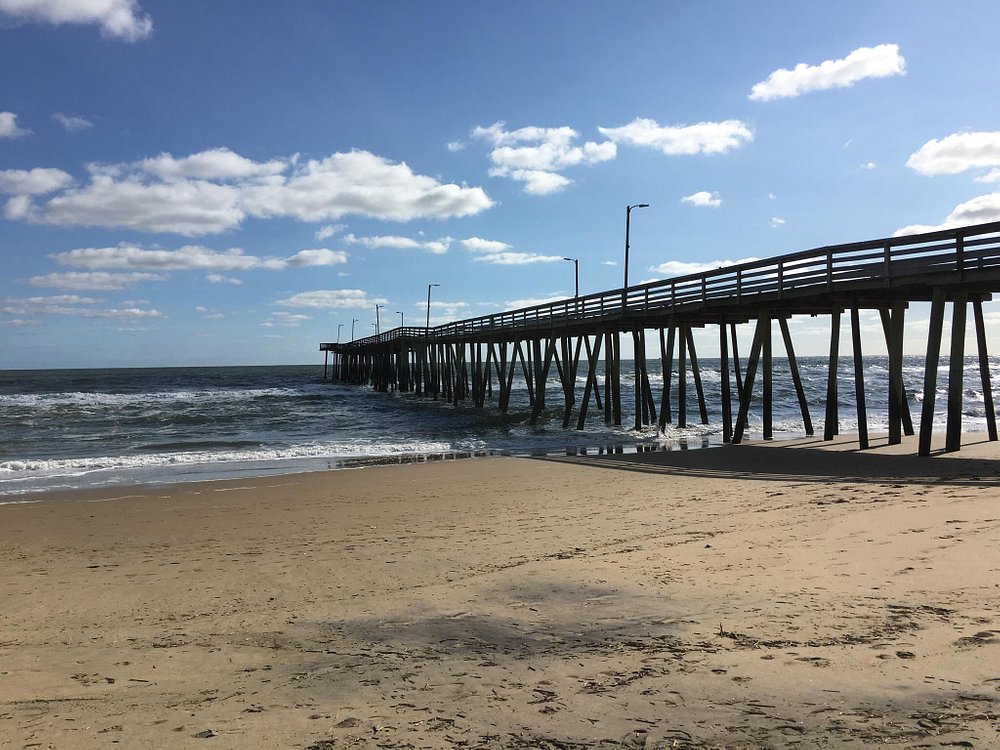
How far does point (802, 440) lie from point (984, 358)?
13.4 ft

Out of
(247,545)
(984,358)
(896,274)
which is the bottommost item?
(247,545)

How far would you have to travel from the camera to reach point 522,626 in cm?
455

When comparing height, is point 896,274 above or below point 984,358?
above

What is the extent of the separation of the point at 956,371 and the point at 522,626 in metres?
11.1

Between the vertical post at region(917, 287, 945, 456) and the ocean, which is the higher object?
the vertical post at region(917, 287, 945, 456)

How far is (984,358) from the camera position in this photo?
14656mm

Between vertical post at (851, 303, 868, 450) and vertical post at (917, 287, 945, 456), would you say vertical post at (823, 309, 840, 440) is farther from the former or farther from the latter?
vertical post at (917, 287, 945, 456)

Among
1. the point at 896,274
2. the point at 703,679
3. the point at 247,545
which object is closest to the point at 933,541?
the point at 703,679

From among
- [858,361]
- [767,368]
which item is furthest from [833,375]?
[767,368]

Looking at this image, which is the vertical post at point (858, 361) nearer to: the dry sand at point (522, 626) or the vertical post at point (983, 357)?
the vertical post at point (983, 357)

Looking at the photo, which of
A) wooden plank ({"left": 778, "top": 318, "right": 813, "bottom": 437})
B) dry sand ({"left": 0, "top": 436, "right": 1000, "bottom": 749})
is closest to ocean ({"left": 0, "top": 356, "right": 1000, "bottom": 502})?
wooden plank ({"left": 778, "top": 318, "right": 813, "bottom": 437})

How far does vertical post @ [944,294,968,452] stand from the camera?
12.0 metres

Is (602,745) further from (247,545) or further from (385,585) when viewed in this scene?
(247,545)

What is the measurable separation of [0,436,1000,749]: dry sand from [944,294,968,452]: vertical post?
341 cm
